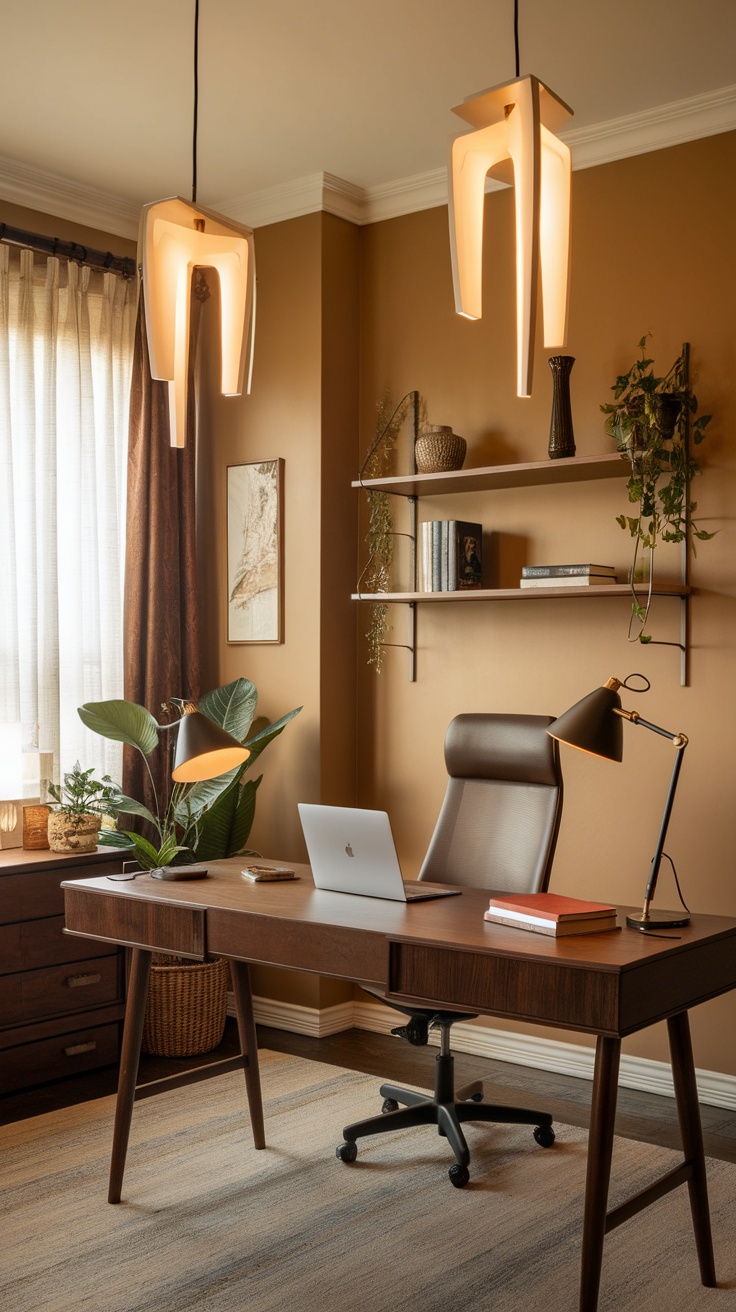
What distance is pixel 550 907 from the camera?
7.79 ft

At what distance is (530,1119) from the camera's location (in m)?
3.24

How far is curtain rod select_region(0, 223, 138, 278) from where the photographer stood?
406 cm

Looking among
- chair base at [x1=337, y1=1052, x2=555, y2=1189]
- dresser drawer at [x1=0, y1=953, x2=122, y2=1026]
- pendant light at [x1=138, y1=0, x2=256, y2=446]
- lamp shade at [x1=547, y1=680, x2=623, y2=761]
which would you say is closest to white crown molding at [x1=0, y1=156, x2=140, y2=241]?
pendant light at [x1=138, y1=0, x2=256, y2=446]

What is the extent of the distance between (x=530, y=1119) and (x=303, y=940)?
1.17 metres

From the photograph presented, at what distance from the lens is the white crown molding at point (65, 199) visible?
13.5ft

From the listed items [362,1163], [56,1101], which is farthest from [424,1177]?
[56,1101]

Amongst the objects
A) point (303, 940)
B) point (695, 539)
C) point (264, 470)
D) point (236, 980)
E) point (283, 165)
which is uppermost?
point (283, 165)

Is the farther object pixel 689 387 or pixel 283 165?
pixel 283 165

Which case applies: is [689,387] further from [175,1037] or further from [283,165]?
[175,1037]

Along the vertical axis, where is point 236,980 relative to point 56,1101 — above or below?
above

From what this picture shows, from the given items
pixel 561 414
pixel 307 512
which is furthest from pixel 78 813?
pixel 561 414

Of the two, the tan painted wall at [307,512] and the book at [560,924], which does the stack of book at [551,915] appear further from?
the tan painted wall at [307,512]

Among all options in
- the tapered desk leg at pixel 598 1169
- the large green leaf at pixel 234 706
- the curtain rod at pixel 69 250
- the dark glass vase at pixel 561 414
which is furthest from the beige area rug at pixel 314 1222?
the curtain rod at pixel 69 250

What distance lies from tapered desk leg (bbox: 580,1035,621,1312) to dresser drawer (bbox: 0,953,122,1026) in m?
2.08
